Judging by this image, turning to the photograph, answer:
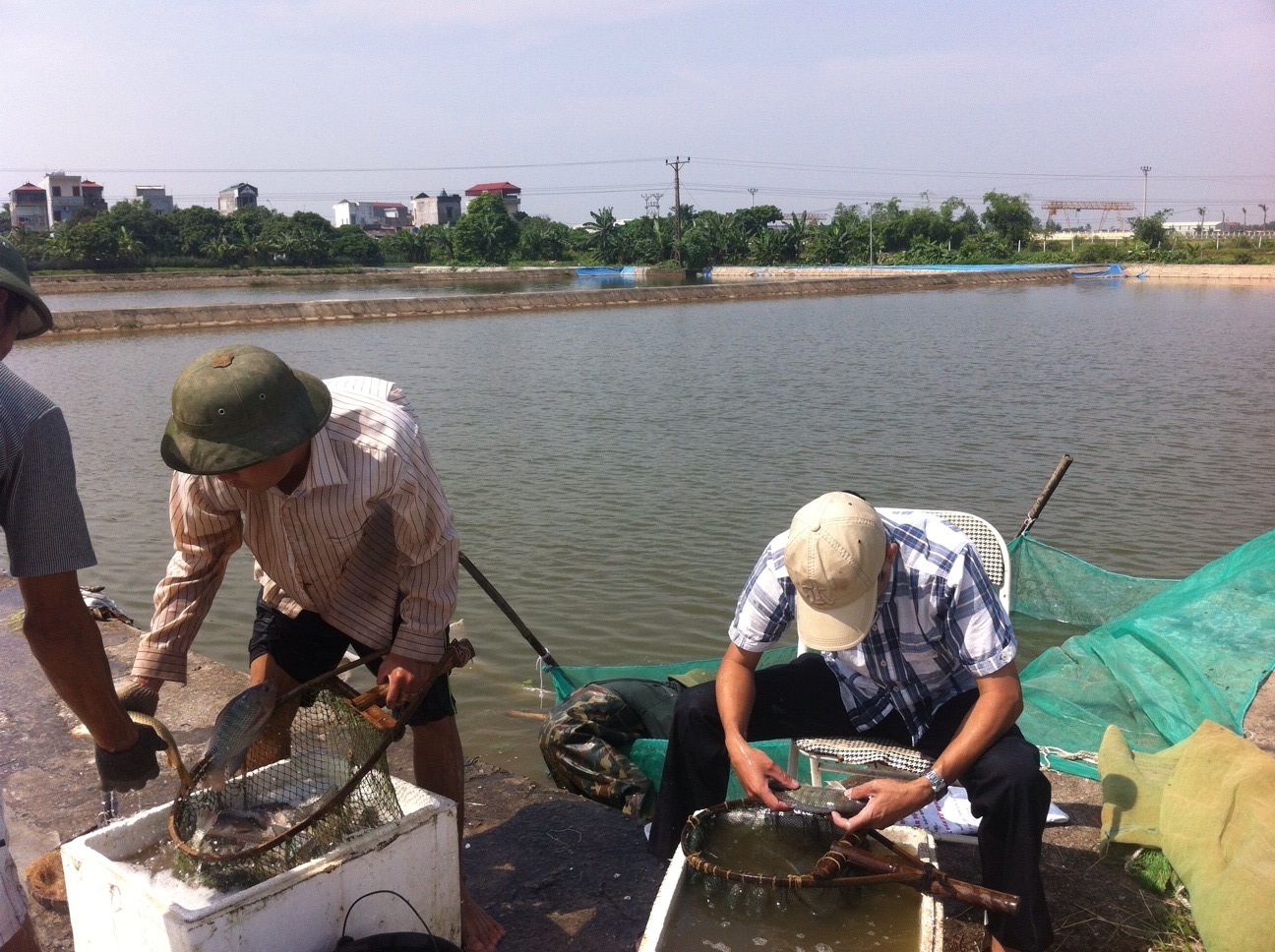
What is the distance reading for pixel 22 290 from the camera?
162cm

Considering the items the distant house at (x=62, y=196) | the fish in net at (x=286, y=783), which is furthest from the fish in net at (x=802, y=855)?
the distant house at (x=62, y=196)

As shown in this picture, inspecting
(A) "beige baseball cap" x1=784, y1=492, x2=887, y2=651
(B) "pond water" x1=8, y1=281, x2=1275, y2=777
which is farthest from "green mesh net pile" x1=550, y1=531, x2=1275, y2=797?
(B) "pond water" x1=8, y1=281, x2=1275, y2=777

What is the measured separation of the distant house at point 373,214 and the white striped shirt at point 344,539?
13055 centimetres

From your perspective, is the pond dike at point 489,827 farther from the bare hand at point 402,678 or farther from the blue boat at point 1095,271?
the blue boat at point 1095,271

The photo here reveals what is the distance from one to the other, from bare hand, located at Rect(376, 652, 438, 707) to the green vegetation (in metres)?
54.5

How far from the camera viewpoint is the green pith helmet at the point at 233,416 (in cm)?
210

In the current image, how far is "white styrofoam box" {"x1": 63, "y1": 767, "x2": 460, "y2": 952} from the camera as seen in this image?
1.84 m

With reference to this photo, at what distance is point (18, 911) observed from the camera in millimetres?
1716

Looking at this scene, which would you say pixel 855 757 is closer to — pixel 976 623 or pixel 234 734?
pixel 976 623

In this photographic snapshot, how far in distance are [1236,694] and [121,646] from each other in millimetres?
4415

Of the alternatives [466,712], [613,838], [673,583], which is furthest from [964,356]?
[613,838]

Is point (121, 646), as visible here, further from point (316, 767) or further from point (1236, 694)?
point (1236, 694)

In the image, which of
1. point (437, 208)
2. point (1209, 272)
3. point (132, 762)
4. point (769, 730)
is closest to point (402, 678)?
point (132, 762)

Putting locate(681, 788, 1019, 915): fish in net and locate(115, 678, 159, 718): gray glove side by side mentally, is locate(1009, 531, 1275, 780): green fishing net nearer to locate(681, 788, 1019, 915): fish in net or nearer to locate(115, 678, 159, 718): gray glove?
locate(681, 788, 1019, 915): fish in net
